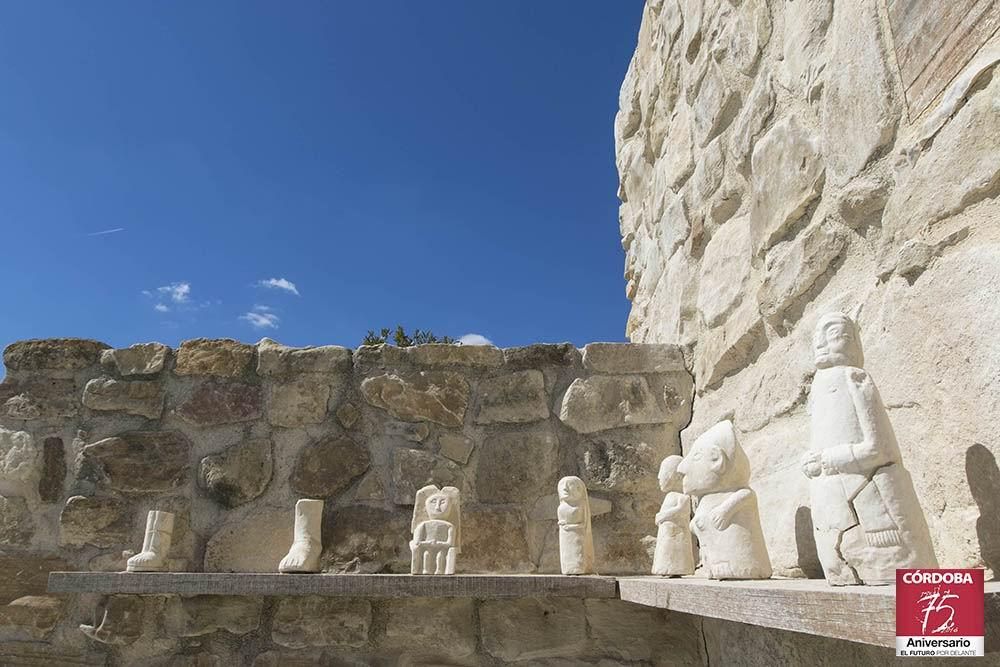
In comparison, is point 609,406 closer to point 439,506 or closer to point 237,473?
point 439,506

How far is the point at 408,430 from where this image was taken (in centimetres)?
278

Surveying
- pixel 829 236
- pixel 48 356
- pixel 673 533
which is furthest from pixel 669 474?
pixel 48 356

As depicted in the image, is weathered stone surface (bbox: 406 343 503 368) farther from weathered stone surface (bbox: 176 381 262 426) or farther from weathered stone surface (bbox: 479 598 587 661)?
weathered stone surface (bbox: 479 598 587 661)

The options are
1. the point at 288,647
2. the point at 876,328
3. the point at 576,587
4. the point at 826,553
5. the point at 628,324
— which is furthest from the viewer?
the point at 628,324

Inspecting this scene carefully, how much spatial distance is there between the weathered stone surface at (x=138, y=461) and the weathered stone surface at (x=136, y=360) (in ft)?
0.80

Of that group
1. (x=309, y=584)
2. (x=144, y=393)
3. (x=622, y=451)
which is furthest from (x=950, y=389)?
(x=144, y=393)

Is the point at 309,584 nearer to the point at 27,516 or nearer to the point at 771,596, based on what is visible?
the point at 27,516

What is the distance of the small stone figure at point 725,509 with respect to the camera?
175 centimetres

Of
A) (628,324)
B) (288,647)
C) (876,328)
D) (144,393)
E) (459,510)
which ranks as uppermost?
(628,324)

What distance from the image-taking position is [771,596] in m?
1.27

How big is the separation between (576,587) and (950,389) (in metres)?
1.23

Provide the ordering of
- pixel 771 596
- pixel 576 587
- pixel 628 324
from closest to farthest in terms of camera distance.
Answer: pixel 771 596, pixel 576 587, pixel 628 324

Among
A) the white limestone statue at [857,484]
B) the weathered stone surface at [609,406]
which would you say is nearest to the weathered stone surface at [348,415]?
the weathered stone surface at [609,406]

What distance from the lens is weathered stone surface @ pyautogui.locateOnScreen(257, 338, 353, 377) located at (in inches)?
111
